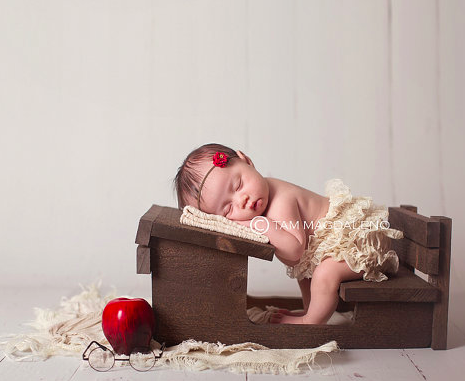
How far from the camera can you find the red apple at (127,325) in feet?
5.92

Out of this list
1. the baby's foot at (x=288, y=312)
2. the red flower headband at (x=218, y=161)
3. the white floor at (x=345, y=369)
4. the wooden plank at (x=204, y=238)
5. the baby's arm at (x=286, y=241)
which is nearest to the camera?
the white floor at (x=345, y=369)

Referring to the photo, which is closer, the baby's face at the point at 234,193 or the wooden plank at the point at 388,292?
the wooden plank at the point at 388,292

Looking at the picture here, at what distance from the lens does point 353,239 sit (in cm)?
205

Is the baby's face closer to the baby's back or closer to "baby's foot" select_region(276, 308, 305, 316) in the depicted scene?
the baby's back

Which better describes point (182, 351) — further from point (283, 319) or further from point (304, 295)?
point (304, 295)

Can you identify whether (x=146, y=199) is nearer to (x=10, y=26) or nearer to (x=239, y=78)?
(x=239, y=78)

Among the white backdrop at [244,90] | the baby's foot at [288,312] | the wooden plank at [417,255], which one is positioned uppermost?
the white backdrop at [244,90]

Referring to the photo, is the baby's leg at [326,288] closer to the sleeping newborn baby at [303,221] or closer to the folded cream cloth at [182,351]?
the sleeping newborn baby at [303,221]

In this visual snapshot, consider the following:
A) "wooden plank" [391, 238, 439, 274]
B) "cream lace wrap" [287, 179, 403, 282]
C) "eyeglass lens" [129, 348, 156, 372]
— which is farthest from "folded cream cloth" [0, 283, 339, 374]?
"wooden plank" [391, 238, 439, 274]

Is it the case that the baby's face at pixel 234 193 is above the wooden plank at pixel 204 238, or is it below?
above

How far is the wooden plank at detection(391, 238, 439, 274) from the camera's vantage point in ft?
6.41

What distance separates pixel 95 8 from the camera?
2984 millimetres

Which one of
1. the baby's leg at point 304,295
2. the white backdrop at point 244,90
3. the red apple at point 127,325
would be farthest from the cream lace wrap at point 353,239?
the white backdrop at point 244,90

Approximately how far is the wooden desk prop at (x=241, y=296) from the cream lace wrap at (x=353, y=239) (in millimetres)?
89
